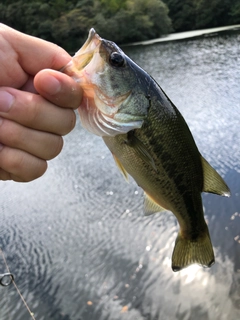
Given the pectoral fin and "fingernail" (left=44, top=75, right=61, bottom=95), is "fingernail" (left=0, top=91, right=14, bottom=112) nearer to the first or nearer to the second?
"fingernail" (left=44, top=75, right=61, bottom=95)

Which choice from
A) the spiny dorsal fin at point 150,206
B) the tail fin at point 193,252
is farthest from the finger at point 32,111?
the tail fin at point 193,252

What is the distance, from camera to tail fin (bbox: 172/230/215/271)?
2.85 metres

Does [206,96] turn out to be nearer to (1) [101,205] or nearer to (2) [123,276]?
(1) [101,205]

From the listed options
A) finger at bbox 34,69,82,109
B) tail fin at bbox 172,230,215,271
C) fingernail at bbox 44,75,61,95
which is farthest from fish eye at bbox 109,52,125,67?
tail fin at bbox 172,230,215,271

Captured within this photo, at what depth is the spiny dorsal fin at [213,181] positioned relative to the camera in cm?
260

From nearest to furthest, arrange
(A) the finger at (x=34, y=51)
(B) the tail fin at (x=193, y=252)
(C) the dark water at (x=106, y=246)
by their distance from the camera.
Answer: (A) the finger at (x=34, y=51) → (B) the tail fin at (x=193, y=252) → (C) the dark water at (x=106, y=246)

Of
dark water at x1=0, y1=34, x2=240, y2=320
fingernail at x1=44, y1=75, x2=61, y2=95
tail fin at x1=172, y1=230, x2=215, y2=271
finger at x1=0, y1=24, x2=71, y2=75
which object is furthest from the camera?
dark water at x1=0, y1=34, x2=240, y2=320

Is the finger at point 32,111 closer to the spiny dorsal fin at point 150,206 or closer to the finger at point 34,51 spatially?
the finger at point 34,51

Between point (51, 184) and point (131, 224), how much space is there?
4255 mm

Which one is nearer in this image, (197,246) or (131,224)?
(197,246)

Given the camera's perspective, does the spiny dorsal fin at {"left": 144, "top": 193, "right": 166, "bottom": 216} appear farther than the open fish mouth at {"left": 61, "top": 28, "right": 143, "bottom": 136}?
Yes

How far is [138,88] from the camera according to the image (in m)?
2.26

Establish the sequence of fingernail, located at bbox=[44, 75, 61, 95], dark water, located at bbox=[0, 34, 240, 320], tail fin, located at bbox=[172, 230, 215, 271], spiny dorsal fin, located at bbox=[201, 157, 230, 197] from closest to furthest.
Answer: fingernail, located at bbox=[44, 75, 61, 95] → spiny dorsal fin, located at bbox=[201, 157, 230, 197] → tail fin, located at bbox=[172, 230, 215, 271] → dark water, located at bbox=[0, 34, 240, 320]

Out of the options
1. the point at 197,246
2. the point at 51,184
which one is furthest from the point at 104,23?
the point at 197,246
